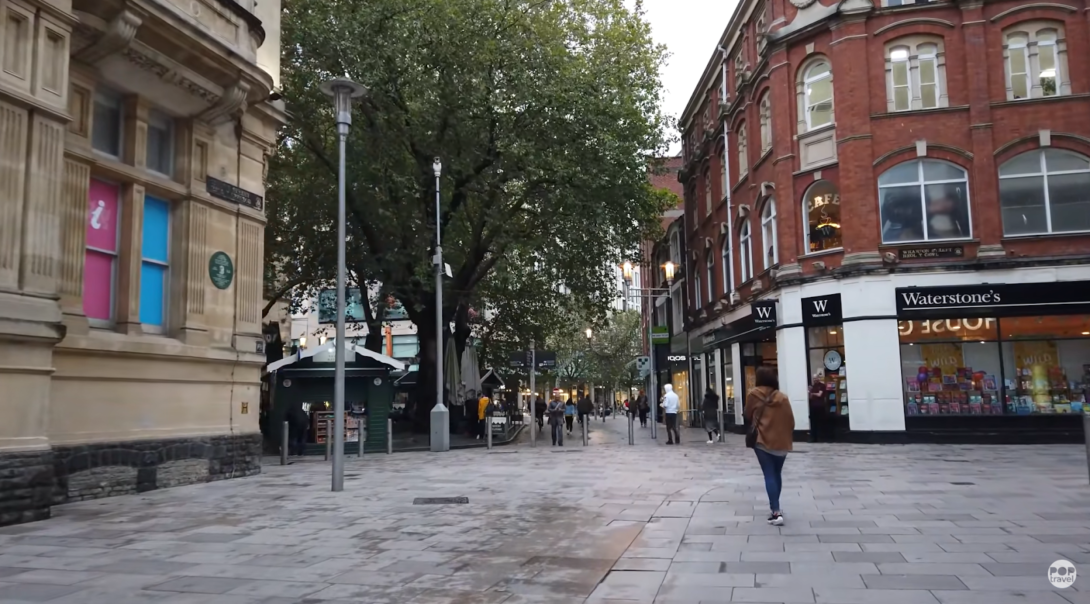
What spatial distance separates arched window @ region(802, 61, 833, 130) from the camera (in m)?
22.9

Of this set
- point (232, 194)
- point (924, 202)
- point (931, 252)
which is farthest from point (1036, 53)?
point (232, 194)

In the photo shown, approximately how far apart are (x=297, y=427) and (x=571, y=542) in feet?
46.2

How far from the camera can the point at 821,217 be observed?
22875mm

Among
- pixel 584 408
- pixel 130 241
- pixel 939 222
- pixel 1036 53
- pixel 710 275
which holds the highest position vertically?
pixel 1036 53

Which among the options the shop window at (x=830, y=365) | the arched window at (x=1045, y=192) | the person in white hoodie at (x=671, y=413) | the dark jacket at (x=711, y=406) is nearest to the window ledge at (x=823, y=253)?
the shop window at (x=830, y=365)

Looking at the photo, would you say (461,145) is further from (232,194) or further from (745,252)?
(745,252)

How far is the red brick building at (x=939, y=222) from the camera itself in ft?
67.9

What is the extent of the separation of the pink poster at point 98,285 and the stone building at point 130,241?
24 millimetres

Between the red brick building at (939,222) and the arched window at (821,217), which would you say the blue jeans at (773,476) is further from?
the arched window at (821,217)

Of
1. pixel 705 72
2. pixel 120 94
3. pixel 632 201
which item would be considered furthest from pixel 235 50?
pixel 705 72

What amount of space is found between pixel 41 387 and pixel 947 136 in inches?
833

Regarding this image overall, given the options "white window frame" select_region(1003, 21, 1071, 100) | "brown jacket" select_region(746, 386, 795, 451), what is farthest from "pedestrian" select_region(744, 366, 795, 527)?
"white window frame" select_region(1003, 21, 1071, 100)

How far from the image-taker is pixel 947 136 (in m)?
21.4

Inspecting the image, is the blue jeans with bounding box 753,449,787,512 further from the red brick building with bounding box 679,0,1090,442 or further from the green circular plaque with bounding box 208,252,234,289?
the red brick building with bounding box 679,0,1090,442
